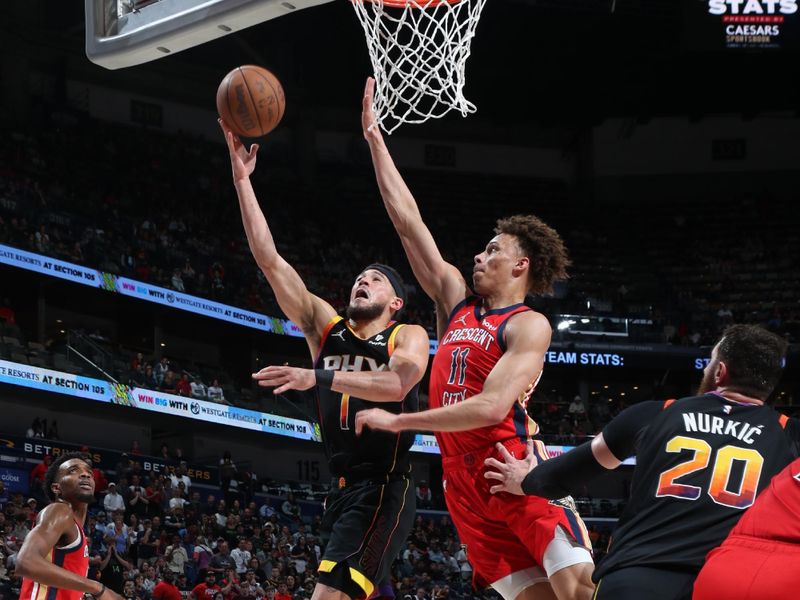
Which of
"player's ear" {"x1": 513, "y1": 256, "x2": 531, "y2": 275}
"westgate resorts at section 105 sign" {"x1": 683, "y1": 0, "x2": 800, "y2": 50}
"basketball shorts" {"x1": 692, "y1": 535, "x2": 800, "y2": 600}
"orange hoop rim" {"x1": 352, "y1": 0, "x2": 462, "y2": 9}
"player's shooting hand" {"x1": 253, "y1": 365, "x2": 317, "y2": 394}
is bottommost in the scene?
"basketball shorts" {"x1": 692, "y1": 535, "x2": 800, "y2": 600}

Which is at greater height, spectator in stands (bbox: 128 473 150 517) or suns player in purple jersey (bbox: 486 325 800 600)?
suns player in purple jersey (bbox: 486 325 800 600)

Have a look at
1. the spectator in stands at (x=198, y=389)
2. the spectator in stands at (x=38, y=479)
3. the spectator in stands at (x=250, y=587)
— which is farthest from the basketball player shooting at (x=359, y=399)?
the spectator in stands at (x=198, y=389)

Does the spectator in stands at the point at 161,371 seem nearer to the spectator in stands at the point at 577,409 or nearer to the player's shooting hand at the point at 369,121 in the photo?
the spectator in stands at the point at 577,409

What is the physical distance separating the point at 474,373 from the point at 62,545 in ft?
9.56

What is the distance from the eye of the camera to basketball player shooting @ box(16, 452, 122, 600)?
578cm

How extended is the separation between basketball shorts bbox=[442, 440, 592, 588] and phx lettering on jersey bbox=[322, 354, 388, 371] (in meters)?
A: 0.94

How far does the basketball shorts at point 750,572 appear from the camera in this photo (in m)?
2.75

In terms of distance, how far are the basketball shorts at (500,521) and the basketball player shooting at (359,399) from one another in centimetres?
59

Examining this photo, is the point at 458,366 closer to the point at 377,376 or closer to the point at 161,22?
the point at 377,376

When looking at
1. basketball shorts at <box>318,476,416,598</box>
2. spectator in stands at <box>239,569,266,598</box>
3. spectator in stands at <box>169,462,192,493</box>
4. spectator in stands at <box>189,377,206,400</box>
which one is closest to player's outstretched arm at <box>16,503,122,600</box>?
basketball shorts at <box>318,476,416,598</box>

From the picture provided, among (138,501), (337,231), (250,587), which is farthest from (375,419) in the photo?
(337,231)

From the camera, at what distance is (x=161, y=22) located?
5234 mm

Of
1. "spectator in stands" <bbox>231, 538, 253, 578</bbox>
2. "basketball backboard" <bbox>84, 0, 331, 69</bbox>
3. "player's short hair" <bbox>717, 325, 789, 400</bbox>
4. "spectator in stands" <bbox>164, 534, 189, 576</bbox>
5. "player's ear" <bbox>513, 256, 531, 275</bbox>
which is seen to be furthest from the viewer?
"spectator in stands" <bbox>231, 538, 253, 578</bbox>

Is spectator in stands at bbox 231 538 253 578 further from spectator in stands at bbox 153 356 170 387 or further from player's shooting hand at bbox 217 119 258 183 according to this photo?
player's shooting hand at bbox 217 119 258 183
